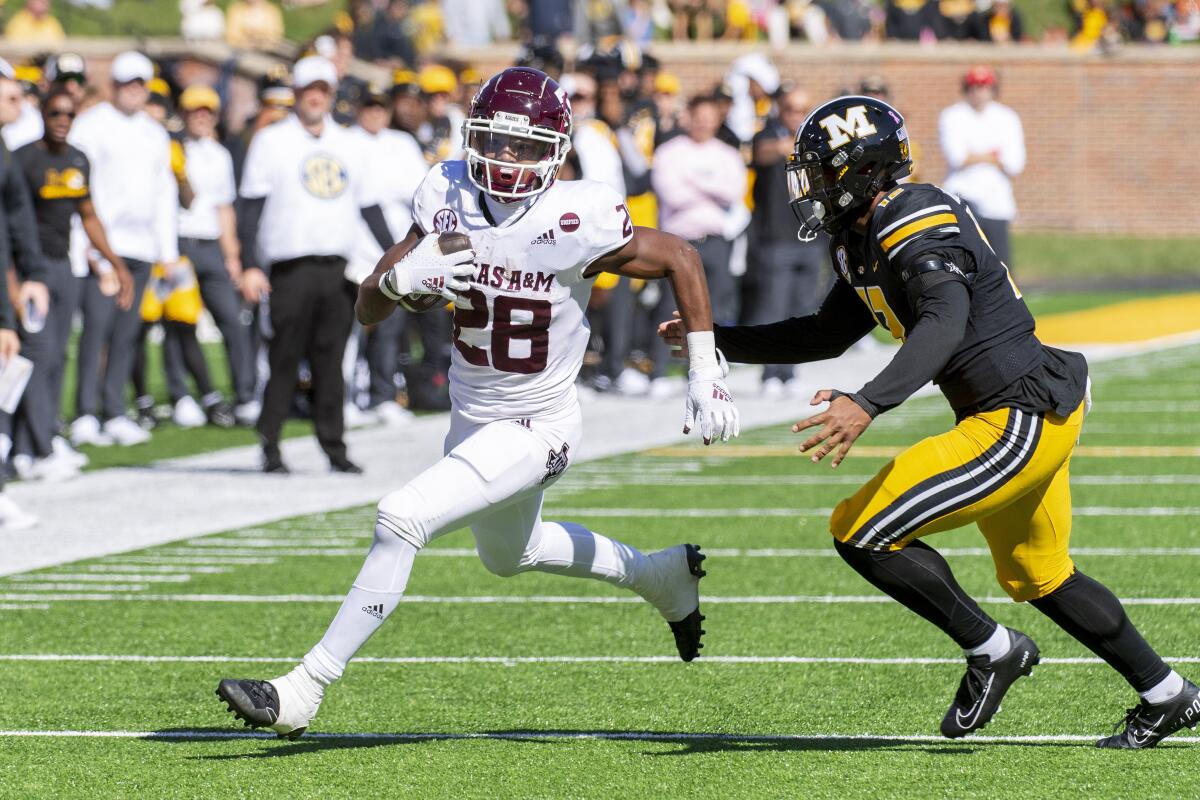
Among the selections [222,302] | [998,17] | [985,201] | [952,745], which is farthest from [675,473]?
[998,17]

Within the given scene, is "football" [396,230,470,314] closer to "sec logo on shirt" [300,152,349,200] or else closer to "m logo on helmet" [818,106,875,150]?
"m logo on helmet" [818,106,875,150]

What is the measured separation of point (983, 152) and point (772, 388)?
243 centimetres

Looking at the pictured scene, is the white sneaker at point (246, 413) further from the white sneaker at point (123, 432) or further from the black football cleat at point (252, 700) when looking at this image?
the black football cleat at point (252, 700)

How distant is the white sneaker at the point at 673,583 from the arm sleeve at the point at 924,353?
1.28 meters

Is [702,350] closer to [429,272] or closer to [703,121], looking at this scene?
[429,272]

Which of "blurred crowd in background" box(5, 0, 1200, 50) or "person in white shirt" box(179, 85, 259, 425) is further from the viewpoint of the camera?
"blurred crowd in background" box(5, 0, 1200, 50)

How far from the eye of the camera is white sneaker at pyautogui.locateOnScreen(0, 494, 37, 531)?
29.7 feet

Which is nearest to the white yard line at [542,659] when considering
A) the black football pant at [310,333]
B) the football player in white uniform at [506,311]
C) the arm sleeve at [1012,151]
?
the football player in white uniform at [506,311]

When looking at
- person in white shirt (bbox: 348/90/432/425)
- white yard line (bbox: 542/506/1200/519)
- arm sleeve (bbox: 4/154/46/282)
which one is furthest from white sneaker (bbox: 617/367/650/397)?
arm sleeve (bbox: 4/154/46/282)

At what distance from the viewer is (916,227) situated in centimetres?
502

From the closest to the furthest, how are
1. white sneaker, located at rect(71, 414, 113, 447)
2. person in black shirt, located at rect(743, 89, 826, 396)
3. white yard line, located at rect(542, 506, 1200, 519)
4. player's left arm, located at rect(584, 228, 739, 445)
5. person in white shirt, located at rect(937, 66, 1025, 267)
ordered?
1. player's left arm, located at rect(584, 228, 739, 445)
2. white yard line, located at rect(542, 506, 1200, 519)
3. white sneaker, located at rect(71, 414, 113, 447)
4. person in black shirt, located at rect(743, 89, 826, 396)
5. person in white shirt, located at rect(937, 66, 1025, 267)

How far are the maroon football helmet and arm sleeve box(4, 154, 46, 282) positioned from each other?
401cm

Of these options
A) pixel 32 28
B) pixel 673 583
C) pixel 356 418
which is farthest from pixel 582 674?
pixel 32 28

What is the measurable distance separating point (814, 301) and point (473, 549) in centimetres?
666
